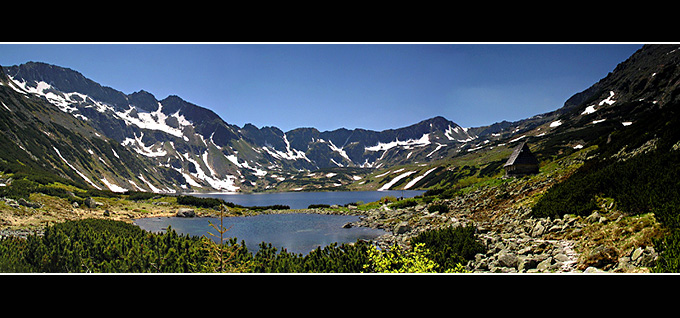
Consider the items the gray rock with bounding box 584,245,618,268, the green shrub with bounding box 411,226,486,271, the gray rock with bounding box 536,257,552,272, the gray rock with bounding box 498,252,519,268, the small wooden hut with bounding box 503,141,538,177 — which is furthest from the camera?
the small wooden hut with bounding box 503,141,538,177

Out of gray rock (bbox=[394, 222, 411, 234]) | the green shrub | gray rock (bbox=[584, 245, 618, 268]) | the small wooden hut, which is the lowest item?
gray rock (bbox=[394, 222, 411, 234])

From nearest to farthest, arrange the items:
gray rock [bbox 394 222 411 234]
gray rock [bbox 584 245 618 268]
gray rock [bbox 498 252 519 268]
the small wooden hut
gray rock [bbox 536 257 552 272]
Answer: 1. gray rock [bbox 584 245 618 268]
2. gray rock [bbox 536 257 552 272]
3. gray rock [bbox 498 252 519 268]
4. gray rock [bbox 394 222 411 234]
5. the small wooden hut

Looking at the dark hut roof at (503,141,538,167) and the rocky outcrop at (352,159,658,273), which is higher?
the dark hut roof at (503,141,538,167)

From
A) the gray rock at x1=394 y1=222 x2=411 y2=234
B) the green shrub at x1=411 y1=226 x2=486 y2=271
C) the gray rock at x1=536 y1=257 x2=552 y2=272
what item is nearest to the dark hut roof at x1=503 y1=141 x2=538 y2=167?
the gray rock at x1=394 y1=222 x2=411 y2=234

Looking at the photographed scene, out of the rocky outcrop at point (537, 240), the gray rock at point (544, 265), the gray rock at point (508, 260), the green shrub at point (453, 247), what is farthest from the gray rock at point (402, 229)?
the gray rock at point (544, 265)

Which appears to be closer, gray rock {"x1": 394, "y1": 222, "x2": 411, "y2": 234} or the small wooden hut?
gray rock {"x1": 394, "y1": 222, "x2": 411, "y2": 234}

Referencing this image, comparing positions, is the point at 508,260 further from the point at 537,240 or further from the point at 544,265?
the point at 537,240

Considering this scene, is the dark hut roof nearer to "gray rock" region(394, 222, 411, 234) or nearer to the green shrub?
"gray rock" region(394, 222, 411, 234)

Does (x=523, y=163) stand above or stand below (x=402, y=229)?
above

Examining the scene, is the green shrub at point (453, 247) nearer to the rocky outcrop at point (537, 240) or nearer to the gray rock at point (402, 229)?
the rocky outcrop at point (537, 240)

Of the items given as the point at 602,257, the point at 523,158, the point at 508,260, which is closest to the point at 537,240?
the point at 508,260

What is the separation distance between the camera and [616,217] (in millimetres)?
11977

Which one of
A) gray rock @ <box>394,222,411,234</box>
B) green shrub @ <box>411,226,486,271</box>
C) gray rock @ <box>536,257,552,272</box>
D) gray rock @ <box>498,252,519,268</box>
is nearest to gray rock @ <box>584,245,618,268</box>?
gray rock @ <box>536,257,552,272</box>
